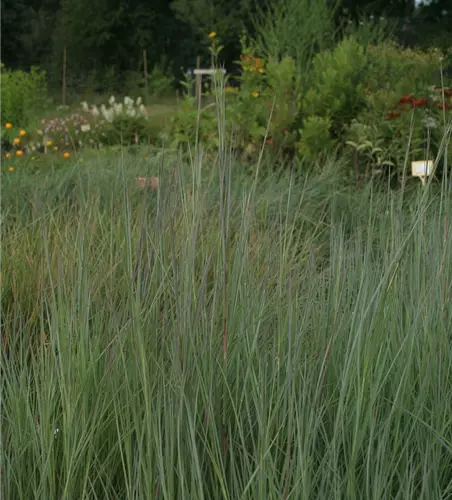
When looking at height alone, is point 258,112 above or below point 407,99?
below

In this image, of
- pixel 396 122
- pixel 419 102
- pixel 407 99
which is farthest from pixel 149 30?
pixel 419 102

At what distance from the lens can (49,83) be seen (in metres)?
25.1

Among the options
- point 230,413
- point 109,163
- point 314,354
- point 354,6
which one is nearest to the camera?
point 230,413

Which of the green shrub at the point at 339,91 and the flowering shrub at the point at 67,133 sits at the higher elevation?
the green shrub at the point at 339,91

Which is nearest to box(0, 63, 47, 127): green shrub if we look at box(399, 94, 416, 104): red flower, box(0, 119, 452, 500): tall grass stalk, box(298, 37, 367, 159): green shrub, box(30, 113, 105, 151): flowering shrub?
box(30, 113, 105, 151): flowering shrub

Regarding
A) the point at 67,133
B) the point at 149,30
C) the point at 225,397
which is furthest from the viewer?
the point at 149,30

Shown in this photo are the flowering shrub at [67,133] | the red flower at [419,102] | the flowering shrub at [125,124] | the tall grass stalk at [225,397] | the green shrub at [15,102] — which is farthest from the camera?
the green shrub at [15,102]

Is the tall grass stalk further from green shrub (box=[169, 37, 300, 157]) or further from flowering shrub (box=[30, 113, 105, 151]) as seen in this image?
flowering shrub (box=[30, 113, 105, 151])

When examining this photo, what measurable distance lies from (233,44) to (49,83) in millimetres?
5990

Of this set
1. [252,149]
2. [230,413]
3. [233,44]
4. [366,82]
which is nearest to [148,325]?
[230,413]

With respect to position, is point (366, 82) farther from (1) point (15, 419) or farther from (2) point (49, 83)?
(2) point (49, 83)

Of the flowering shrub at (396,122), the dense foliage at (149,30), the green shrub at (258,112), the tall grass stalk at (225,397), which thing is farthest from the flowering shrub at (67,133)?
the dense foliage at (149,30)

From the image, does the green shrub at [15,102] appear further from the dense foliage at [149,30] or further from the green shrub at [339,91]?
the dense foliage at [149,30]

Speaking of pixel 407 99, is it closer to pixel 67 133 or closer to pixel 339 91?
pixel 339 91
